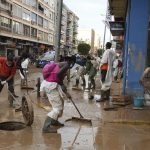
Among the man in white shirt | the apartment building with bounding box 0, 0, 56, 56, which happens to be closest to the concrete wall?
the man in white shirt

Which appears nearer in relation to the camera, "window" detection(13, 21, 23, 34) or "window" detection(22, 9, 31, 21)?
→ "window" detection(13, 21, 23, 34)

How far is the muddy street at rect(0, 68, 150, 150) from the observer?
304 inches

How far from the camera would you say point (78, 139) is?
27.0 ft

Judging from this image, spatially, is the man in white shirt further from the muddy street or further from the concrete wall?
the muddy street

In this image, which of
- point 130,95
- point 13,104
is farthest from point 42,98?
point 130,95

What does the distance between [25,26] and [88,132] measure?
69061 millimetres

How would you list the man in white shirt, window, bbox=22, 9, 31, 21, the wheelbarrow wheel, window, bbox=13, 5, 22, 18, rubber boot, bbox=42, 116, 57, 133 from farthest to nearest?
1. window, bbox=22, 9, 31, 21
2. window, bbox=13, 5, 22, 18
3. the man in white shirt
4. the wheelbarrow wheel
5. rubber boot, bbox=42, 116, 57, 133

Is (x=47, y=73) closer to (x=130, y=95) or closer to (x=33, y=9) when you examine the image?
(x=130, y=95)

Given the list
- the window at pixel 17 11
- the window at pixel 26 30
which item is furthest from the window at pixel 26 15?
the window at pixel 17 11

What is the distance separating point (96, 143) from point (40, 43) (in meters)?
85.6

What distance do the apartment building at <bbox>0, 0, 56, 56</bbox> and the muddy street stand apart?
47.7 metres

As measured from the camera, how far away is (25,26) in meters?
76.5

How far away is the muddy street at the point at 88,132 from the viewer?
304 inches

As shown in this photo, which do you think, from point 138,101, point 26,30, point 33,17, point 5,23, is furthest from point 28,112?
point 33,17
